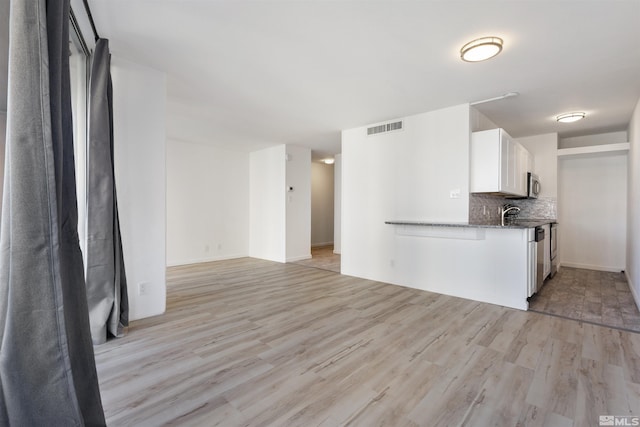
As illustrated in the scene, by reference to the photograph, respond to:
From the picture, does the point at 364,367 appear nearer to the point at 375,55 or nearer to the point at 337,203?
the point at 375,55

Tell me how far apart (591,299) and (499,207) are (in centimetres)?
190

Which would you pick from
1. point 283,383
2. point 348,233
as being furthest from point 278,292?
point 283,383

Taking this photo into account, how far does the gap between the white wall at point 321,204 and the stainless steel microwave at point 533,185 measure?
223 inches

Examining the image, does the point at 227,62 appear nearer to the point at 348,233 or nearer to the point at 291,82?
the point at 291,82

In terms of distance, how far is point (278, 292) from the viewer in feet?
13.8

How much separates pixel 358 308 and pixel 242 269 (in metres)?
3.10

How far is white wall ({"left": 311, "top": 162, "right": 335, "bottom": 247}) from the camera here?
30.5ft

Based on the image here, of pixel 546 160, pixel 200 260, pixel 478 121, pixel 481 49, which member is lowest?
pixel 200 260

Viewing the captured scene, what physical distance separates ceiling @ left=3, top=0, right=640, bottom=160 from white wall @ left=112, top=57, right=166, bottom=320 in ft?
0.86

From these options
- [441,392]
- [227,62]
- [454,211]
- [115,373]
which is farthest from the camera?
[454,211]

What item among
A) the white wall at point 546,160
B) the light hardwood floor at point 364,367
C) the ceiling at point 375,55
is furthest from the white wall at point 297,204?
the white wall at point 546,160

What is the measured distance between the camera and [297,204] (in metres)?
6.97

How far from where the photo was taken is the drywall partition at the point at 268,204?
6730 millimetres

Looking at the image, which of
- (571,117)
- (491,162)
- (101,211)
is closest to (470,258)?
(491,162)
